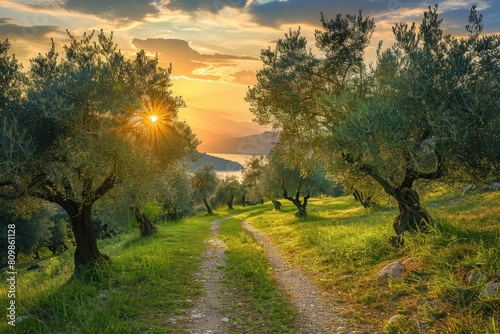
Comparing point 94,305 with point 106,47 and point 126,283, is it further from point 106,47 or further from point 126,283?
point 106,47

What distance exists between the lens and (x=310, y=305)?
35.5 feet

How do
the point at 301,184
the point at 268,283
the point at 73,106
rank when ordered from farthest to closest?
the point at 301,184
the point at 268,283
the point at 73,106

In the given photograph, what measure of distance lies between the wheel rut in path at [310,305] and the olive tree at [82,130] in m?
8.21

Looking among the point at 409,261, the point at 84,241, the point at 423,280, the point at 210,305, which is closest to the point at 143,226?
the point at 84,241

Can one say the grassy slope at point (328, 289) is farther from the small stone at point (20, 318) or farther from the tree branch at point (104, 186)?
the tree branch at point (104, 186)

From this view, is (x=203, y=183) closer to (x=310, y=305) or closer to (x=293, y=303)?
(x=293, y=303)

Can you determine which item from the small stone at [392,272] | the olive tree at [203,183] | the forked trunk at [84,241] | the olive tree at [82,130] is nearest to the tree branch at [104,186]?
the olive tree at [82,130]

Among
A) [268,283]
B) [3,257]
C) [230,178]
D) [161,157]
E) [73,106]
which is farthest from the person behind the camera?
[230,178]

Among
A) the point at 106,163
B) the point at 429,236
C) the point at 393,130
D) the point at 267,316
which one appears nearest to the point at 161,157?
the point at 106,163

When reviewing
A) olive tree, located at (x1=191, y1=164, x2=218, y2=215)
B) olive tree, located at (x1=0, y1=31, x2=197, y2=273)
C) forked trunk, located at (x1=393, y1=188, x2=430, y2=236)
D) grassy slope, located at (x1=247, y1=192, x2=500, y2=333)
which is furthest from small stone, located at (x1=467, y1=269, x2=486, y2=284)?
olive tree, located at (x1=191, y1=164, x2=218, y2=215)

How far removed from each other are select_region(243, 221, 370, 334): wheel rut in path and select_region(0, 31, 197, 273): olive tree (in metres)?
8.21

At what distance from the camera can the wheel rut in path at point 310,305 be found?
8992mm

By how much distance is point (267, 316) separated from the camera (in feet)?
33.0

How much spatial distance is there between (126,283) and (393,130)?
1184 cm
